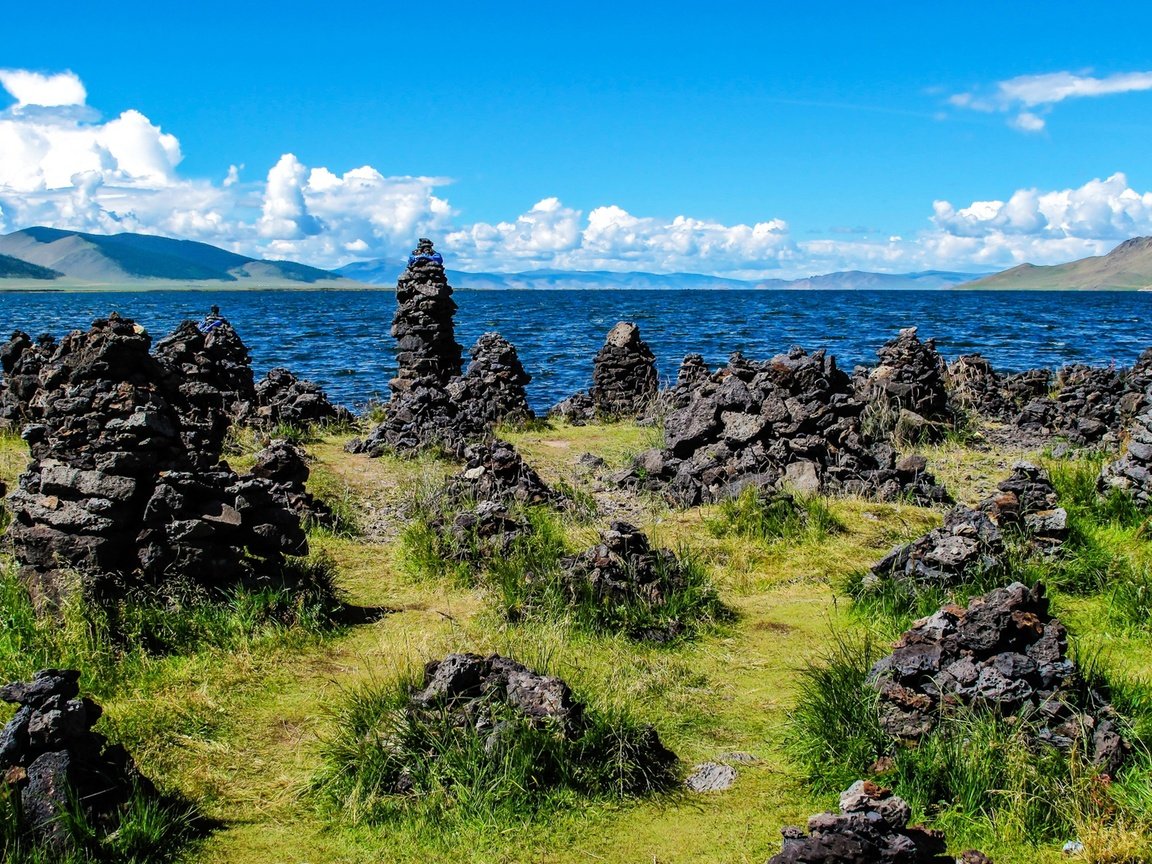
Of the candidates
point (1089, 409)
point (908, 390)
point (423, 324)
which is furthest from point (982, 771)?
point (423, 324)

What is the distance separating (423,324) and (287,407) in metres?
4.82

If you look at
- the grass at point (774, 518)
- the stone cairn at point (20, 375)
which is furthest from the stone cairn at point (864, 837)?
the stone cairn at point (20, 375)

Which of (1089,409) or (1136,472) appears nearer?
(1136,472)

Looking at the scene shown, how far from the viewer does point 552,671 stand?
25.6 feet

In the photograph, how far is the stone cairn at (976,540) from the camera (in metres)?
9.66

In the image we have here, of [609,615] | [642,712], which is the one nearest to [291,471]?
[609,615]

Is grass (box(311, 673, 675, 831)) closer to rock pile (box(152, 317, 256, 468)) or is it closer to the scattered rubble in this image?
the scattered rubble

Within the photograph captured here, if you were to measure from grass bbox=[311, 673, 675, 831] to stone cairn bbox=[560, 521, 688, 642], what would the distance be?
8.54ft

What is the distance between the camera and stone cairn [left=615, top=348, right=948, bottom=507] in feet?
48.4

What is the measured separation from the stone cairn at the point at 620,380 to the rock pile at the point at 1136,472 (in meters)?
13.4

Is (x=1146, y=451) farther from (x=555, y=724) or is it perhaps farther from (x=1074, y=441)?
(x=555, y=724)

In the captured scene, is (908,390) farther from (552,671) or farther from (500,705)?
(500,705)

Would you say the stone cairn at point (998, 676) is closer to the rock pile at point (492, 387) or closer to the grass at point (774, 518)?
the grass at point (774, 518)

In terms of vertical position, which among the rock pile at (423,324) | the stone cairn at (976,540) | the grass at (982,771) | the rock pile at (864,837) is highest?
the rock pile at (423,324)
